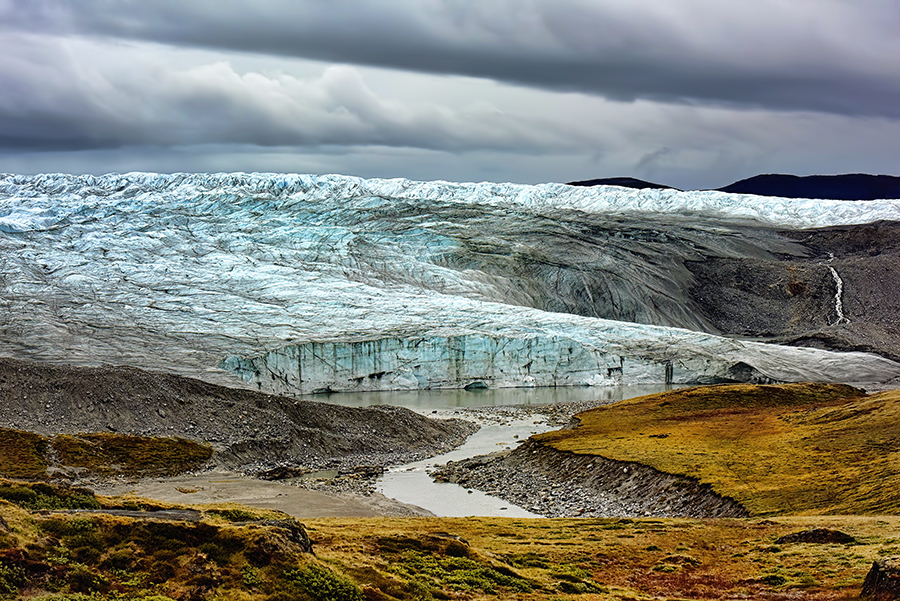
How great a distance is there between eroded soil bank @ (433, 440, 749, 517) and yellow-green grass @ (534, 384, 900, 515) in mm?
700

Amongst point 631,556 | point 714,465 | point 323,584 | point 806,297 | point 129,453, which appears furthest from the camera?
point 806,297

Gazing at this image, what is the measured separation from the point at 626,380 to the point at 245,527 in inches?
3094

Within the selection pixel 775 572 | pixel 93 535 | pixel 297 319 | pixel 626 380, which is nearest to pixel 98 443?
pixel 93 535

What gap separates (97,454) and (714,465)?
97.9 ft

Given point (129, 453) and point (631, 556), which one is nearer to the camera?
point (631, 556)

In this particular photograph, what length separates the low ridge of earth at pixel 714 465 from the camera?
103 ft

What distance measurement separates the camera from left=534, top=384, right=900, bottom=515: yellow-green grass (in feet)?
102

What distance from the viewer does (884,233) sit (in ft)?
597

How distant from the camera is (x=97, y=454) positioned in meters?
41.8

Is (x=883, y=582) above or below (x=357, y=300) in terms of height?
below

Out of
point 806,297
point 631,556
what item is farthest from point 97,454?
point 806,297

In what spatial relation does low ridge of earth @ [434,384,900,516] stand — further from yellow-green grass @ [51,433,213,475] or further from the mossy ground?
yellow-green grass @ [51,433,213,475]

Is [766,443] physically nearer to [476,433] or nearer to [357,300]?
[476,433]

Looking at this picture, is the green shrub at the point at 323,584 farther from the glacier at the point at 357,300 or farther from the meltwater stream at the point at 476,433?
the glacier at the point at 357,300
